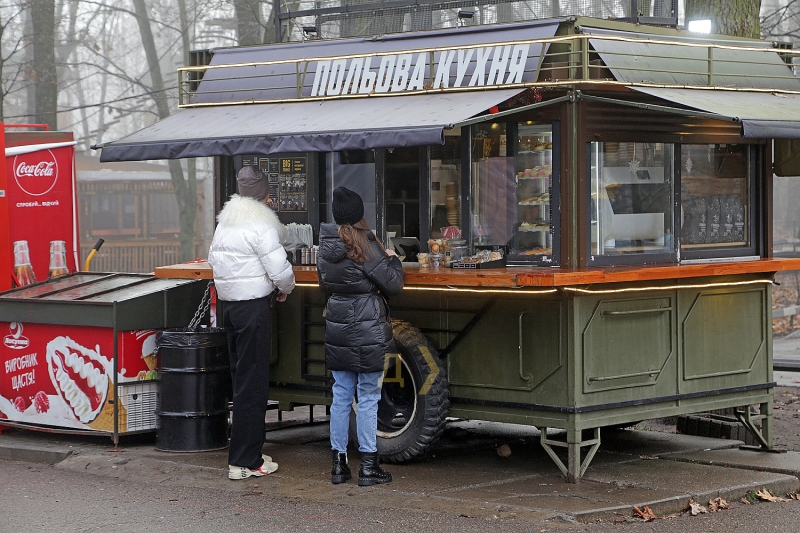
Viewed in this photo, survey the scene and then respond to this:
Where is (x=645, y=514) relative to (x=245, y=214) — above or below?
below

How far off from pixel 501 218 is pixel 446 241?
1.45 ft

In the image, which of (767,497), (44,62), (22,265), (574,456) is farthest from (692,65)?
(44,62)

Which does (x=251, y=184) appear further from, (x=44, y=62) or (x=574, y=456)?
(x=44, y=62)

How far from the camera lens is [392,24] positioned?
980cm

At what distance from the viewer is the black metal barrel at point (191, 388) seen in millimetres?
8477

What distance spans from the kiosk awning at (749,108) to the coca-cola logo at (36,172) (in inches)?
236

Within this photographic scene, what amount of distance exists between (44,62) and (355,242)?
16.4m

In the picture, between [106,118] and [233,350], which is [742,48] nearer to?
[233,350]

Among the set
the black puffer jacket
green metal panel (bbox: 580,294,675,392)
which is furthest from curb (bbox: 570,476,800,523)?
the black puffer jacket

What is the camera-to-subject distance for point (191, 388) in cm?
848

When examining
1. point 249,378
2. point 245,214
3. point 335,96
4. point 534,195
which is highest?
point 335,96

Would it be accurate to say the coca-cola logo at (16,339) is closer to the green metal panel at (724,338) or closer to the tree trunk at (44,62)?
the green metal panel at (724,338)

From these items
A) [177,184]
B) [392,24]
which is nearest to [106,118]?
[177,184]

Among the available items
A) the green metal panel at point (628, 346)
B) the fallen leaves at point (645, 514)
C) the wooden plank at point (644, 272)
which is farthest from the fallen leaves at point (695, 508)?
the wooden plank at point (644, 272)
